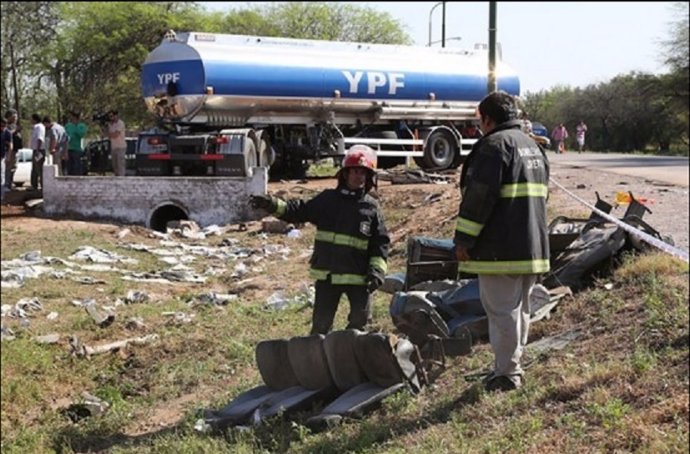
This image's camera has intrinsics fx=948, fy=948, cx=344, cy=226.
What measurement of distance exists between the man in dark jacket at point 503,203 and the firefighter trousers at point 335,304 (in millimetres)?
1015

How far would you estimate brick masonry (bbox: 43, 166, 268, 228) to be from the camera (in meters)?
8.52

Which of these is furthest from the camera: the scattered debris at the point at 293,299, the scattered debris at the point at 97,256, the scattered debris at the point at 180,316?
the scattered debris at the point at 97,256

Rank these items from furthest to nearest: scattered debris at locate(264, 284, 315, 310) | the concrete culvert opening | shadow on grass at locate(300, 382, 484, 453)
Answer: the concrete culvert opening → scattered debris at locate(264, 284, 315, 310) → shadow on grass at locate(300, 382, 484, 453)

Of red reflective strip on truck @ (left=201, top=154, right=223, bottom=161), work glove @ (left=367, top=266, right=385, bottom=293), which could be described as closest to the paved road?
work glove @ (left=367, top=266, right=385, bottom=293)

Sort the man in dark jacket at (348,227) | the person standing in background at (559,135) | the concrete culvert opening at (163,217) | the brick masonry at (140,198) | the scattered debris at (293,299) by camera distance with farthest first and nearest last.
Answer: the concrete culvert opening at (163,217) < the scattered debris at (293,299) < the brick masonry at (140,198) < the man in dark jacket at (348,227) < the person standing in background at (559,135)

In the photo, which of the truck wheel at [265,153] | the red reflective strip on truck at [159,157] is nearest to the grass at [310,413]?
the truck wheel at [265,153]

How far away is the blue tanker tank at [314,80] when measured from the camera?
5.38m

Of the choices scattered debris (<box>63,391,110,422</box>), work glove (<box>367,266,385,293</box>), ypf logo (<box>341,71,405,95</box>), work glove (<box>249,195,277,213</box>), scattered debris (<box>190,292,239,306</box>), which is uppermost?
ypf logo (<box>341,71,405,95</box>)

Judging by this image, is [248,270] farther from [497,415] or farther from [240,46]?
[497,415]

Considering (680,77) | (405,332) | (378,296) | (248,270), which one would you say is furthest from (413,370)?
(248,270)

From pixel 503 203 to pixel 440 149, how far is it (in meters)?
0.68

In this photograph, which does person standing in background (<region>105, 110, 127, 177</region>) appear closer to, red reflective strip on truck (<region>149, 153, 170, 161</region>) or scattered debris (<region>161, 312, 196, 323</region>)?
red reflective strip on truck (<region>149, 153, 170, 161</region>)

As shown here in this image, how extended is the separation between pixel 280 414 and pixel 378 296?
10.6 feet

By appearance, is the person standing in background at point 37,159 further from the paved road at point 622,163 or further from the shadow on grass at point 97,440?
the paved road at point 622,163
